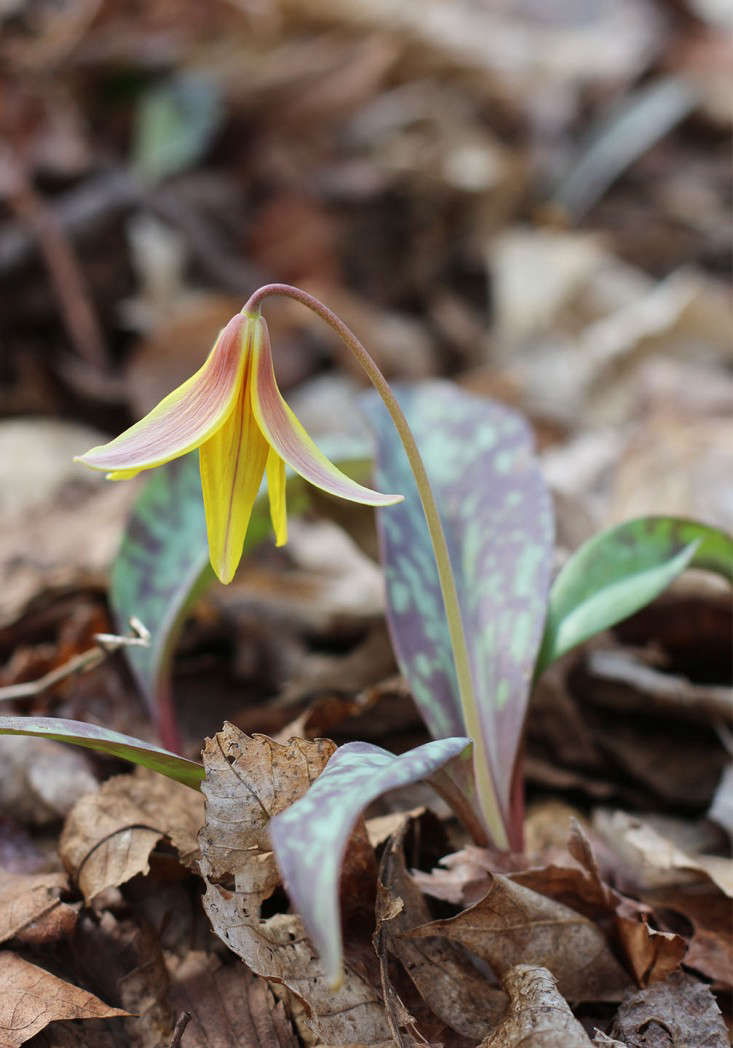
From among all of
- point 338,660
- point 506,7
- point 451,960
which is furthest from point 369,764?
point 506,7

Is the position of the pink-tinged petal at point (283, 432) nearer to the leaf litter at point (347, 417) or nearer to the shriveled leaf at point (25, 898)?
the leaf litter at point (347, 417)

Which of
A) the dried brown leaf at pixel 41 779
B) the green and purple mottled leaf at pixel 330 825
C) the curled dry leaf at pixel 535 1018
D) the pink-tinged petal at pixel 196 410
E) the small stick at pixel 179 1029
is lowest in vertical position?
the dried brown leaf at pixel 41 779

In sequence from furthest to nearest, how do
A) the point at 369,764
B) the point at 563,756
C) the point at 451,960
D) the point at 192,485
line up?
the point at 192,485
the point at 563,756
the point at 451,960
the point at 369,764

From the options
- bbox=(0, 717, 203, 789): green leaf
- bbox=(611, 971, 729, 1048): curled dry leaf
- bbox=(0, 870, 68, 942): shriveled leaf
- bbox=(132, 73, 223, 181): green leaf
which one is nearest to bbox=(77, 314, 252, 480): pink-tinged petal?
bbox=(0, 717, 203, 789): green leaf

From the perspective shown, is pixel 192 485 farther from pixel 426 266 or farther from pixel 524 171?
pixel 524 171

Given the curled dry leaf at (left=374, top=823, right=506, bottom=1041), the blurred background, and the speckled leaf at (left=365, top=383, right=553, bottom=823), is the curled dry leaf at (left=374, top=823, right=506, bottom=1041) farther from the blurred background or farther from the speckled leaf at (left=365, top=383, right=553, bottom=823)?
the blurred background

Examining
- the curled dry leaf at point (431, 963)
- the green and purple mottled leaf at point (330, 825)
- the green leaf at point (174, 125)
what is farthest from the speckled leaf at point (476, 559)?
the green leaf at point (174, 125)

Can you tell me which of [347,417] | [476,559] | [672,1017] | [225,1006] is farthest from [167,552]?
[347,417]
